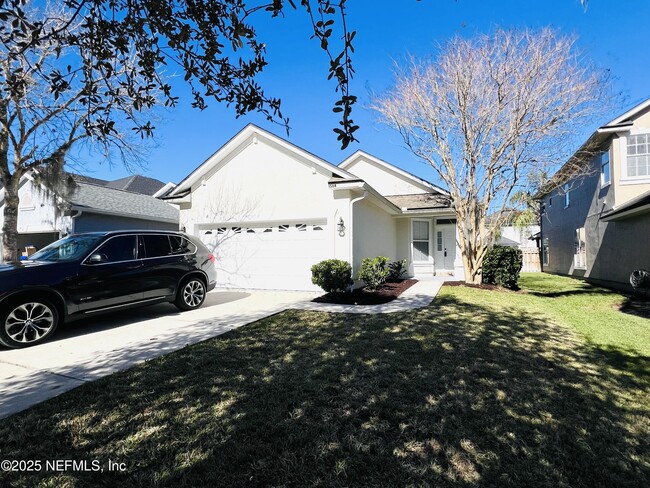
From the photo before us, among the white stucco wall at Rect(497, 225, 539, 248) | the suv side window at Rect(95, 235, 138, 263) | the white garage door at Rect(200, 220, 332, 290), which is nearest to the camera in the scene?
the suv side window at Rect(95, 235, 138, 263)

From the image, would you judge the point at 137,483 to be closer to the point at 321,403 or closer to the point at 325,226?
the point at 321,403

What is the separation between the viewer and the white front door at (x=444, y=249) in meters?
15.5

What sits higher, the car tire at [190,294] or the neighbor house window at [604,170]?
the neighbor house window at [604,170]

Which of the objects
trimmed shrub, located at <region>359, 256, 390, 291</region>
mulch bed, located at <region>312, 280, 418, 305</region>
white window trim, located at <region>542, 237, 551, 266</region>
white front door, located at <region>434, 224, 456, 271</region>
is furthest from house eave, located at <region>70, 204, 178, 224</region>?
white window trim, located at <region>542, 237, 551, 266</region>

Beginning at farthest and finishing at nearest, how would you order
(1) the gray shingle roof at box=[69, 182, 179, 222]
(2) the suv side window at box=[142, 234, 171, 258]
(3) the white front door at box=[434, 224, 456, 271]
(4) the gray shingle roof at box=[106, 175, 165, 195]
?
(4) the gray shingle roof at box=[106, 175, 165, 195] < (3) the white front door at box=[434, 224, 456, 271] < (1) the gray shingle roof at box=[69, 182, 179, 222] < (2) the suv side window at box=[142, 234, 171, 258]

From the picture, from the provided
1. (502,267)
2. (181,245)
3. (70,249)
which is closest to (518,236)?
(502,267)

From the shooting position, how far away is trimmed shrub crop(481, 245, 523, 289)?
12.0 meters

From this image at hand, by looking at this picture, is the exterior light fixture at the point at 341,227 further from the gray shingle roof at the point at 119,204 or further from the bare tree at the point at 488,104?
the gray shingle roof at the point at 119,204

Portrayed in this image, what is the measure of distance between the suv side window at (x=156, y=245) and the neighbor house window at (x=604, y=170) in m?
16.0

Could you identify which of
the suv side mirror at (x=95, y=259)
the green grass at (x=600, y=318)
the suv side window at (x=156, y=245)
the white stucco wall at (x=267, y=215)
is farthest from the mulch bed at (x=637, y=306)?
the suv side mirror at (x=95, y=259)

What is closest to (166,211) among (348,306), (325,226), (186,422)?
(325,226)

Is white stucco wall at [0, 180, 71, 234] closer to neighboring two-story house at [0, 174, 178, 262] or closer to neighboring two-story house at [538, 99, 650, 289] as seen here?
neighboring two-story house at [0, 174, 178, 262]

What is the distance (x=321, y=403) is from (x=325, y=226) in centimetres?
744

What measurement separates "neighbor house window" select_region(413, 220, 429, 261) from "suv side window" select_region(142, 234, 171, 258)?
1142cm
